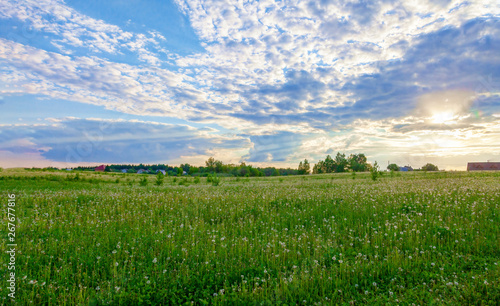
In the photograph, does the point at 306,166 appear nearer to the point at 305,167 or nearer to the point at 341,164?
the point at 305,167

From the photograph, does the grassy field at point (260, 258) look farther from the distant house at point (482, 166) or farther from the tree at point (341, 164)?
the tree at point (341, 164)

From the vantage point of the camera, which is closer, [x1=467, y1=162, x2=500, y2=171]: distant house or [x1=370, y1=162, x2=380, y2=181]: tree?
[x1=370, y1=162, x2=380, y2=181]: tree

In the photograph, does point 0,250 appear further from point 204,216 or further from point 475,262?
point 475,262

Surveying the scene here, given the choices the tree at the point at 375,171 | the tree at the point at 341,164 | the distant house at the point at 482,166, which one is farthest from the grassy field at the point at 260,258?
the tree at the point at 341,164

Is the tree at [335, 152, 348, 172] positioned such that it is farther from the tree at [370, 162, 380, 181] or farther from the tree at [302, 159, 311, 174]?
the tree at [370, 162, 380, 181]

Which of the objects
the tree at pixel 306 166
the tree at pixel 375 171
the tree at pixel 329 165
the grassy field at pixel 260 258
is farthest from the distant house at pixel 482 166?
the grassy field at pixel 260 258

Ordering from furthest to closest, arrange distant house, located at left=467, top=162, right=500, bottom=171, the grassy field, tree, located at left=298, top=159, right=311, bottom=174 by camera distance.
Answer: tree, located at left=298, top=159, right=311, bottom=174
distant house, located at left=467, top=162, right=500, bottom=171
the grassy field

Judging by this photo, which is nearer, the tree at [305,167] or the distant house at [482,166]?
the distant house at [482,166]

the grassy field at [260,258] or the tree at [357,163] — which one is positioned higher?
the tree at [357,163]

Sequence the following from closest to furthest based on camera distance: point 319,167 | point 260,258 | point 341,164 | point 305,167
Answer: point 260,258
point 341,164
point 319,167
point 305,167

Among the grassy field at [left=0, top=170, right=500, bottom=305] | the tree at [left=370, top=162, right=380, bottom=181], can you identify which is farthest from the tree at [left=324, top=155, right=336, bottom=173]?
the grassy field at [left=0, top=170, right=500, bottom=305]

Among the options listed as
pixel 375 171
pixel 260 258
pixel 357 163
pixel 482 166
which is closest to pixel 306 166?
pixel 357 163

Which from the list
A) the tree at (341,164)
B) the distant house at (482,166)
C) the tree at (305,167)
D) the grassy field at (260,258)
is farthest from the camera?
the tree at (305,167)

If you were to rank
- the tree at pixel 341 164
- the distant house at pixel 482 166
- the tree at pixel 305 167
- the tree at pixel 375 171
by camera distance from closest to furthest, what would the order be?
the tree at pixel 375 171 → the distant house at pixel 482 166 → the tree at pixel 341 164 → the tree at pixel 305 167
